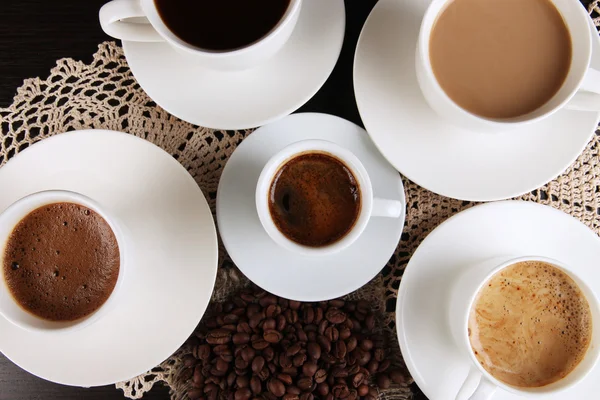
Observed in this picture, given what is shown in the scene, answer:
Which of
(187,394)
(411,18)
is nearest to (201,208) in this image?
(187,394)

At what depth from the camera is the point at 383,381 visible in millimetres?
1360

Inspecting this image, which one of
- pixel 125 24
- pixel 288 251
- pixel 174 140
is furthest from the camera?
pixel 174 140

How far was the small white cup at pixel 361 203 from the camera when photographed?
1.18 metres

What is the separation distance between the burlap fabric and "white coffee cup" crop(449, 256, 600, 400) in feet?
0.67

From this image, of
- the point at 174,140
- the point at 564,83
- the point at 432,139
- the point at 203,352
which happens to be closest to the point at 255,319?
the point at 203,352

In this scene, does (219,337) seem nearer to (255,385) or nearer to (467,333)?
(255,385)

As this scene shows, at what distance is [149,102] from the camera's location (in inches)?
55.3

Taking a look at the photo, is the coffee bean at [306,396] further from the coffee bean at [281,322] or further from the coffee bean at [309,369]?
the coffee bean at [281,322]

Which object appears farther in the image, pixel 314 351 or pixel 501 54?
pixel 314 351

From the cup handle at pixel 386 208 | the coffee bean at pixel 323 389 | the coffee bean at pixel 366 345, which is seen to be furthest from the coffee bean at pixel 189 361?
the cup handle at pixel 386 208

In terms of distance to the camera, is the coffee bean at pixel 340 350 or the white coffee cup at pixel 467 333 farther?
the coffee bean at pixel 340 350

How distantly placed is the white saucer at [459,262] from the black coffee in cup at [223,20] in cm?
60

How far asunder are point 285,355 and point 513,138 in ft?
2.40

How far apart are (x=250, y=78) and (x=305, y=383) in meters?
0.72
